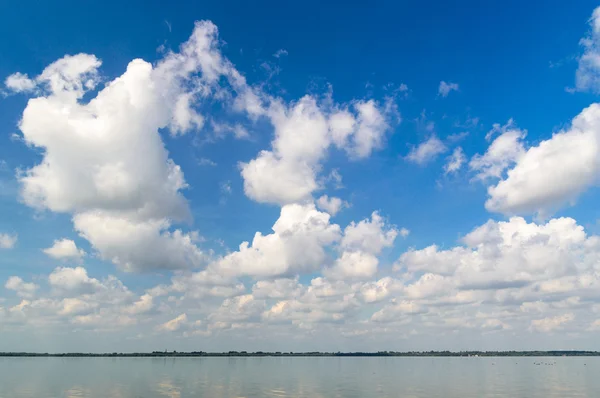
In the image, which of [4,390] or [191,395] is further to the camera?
[4,390]

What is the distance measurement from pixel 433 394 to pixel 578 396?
28774mm

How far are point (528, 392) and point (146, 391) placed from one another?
3262 inches

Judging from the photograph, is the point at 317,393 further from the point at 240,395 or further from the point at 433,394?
the point at 433,394

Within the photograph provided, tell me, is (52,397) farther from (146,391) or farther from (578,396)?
(578,396)

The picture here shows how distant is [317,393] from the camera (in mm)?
95438

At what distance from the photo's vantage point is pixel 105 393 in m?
95.1

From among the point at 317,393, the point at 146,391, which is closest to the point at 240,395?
the point at 317,393

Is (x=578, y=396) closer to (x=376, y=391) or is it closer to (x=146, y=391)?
(x=376, y=391)

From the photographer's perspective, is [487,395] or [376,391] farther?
[376,391]

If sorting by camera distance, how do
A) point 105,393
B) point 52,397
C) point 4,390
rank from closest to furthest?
point 52,397, point 105,393, point 4,390

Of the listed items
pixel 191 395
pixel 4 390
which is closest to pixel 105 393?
pixel 191 395

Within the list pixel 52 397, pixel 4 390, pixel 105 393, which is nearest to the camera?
pixel 52 397

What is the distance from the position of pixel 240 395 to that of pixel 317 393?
1615cm

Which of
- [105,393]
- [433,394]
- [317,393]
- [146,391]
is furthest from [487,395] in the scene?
[105,393]
